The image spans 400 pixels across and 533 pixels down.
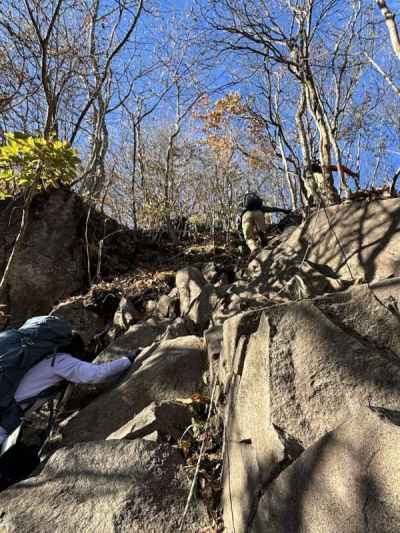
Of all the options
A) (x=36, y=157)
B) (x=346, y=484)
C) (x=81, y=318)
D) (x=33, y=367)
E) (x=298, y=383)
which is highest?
(x=36, y=157)

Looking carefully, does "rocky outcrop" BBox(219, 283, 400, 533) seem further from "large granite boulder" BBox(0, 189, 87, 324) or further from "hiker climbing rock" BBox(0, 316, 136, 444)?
"large granite boulder" BBox(0, 189, 87, 324)

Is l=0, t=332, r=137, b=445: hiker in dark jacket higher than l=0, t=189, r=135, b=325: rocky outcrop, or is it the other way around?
l=0, t=189, r=135, b=325: rocky outcrop

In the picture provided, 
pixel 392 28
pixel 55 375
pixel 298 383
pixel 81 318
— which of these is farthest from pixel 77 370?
pixel 392 28

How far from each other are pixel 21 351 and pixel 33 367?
0.23 m

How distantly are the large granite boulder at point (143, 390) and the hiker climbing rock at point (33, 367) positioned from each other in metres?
0.28

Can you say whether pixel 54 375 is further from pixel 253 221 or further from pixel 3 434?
pixel 253 221

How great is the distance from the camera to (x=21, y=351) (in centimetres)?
365

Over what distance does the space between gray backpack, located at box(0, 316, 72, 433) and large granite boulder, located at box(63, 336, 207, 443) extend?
0.54 metres

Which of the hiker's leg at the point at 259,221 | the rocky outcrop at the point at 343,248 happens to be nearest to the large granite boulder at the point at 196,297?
the rocky outcrop at the point at 343,248

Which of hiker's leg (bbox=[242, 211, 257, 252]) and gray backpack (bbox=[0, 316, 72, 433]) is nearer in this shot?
gray backpack (bbox=[0, 316, 72, 433])

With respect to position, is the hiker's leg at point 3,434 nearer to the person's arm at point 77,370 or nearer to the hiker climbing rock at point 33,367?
the hiker climbing rock at point 33,367

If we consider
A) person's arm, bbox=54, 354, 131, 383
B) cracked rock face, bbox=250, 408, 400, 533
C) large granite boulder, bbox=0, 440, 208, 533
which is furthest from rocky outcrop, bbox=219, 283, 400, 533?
person's arm, bbox=54, 354, 131, 383

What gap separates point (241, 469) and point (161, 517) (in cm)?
61

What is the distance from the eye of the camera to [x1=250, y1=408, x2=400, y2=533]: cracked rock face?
4.99 feet
